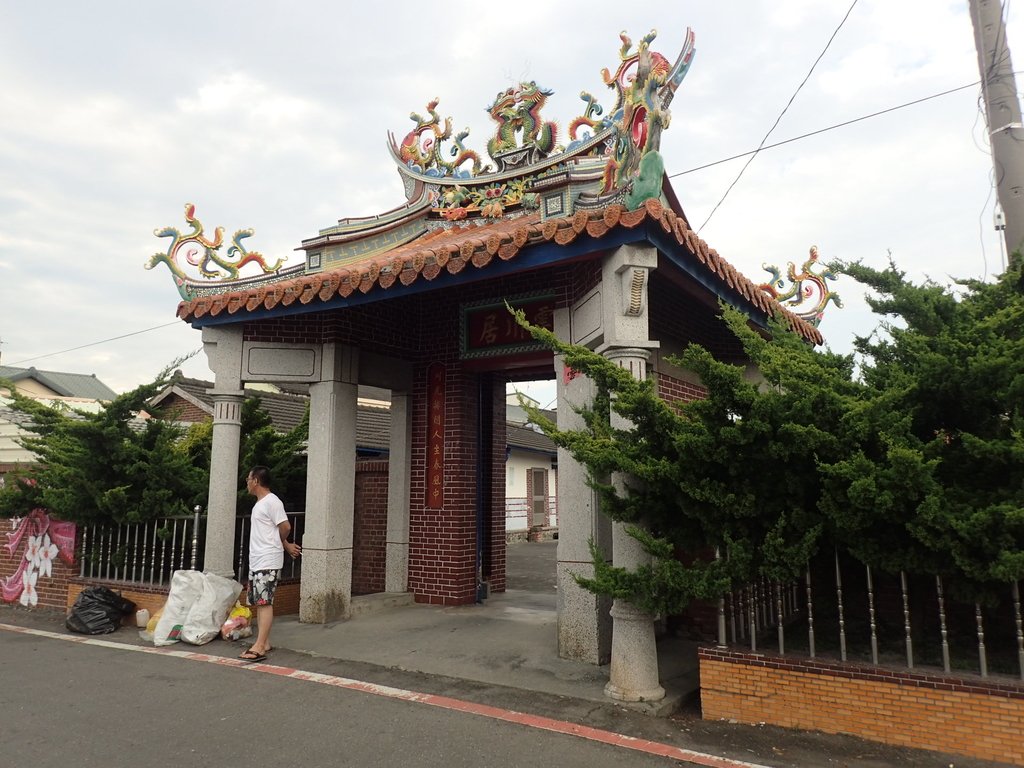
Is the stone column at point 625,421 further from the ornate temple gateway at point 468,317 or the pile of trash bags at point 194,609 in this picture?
the pile of trash bags at point 194,609

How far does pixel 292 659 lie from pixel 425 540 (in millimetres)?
2683

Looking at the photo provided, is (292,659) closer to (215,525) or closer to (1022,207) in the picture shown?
(215,525)

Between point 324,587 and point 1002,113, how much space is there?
8.22 meters

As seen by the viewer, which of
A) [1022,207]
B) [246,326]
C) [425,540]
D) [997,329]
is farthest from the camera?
[425,540]

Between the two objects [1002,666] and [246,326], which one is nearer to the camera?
[1002,666]

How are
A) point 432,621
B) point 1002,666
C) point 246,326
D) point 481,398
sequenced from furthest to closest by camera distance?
point 481,398
point 246,326
point 432,621
point 1002,666

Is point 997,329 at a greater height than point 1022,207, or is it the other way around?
point 1022,207

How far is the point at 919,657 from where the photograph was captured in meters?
4.26

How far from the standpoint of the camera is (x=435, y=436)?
8.57 meters

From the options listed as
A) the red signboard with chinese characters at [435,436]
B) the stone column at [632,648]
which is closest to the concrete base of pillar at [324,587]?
the red signboard with chinese characters at [435,436]

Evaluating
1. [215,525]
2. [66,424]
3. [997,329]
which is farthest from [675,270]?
[66,424]

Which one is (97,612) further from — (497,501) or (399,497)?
(497,501)

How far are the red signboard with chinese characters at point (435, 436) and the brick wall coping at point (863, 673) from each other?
14.9 feet

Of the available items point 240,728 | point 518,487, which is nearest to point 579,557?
point 240,728
